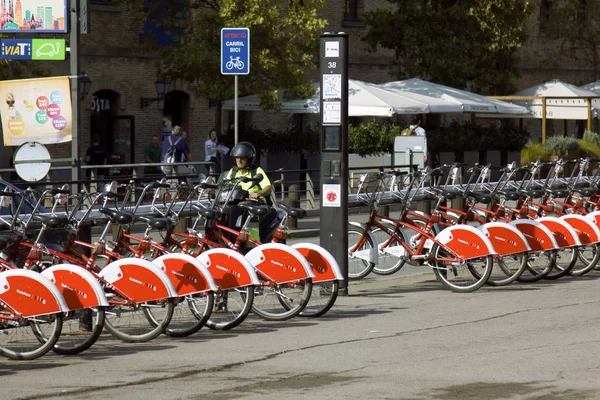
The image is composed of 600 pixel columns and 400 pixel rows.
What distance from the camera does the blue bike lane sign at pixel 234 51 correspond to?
18844 mm

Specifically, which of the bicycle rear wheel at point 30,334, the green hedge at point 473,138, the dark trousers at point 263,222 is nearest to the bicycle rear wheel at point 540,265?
the dark trousers at point 263,222

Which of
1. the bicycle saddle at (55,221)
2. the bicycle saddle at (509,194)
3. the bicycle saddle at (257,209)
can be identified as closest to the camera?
the bicycle saddle at (55,221)

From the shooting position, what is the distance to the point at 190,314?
11.4 m

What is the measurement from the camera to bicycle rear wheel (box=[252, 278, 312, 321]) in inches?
471

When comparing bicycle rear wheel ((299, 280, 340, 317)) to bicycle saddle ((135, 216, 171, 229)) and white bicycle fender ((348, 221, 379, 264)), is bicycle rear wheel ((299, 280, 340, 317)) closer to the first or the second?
bicycle saddle ((135, 216, 171, 229))

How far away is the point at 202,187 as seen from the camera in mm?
12453

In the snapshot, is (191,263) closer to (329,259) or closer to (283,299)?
(283,299)

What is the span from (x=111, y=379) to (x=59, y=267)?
142 cm

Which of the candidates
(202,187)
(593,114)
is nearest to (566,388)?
(202,187)

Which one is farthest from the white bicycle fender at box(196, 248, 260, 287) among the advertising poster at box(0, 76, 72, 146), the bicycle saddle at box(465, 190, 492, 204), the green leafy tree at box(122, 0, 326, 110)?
the green leafy tree at box(122, 0, 326, 110)

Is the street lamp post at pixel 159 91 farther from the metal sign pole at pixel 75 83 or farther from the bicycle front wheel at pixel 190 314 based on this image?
the bicycle front wheel at pixel 190 314

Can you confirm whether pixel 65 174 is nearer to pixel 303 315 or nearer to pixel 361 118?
pixel 361 118

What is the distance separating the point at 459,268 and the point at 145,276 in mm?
4995

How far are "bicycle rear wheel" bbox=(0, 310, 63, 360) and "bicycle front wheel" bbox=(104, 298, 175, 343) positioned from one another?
68 centimetres
